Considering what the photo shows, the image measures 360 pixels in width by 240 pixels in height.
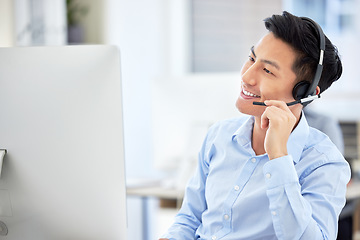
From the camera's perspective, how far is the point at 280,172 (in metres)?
1.15

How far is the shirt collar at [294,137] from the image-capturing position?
49.4 inches

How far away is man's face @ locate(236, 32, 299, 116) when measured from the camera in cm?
125

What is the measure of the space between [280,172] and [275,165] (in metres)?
0.02

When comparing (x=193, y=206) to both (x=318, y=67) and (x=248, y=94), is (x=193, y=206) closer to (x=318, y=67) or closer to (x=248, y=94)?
(x=248, y=94)

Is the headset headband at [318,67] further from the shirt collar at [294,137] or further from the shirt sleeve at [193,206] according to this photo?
the shirt sleeve at [193,206]

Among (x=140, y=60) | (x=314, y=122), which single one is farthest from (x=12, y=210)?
(x=140, y=60)

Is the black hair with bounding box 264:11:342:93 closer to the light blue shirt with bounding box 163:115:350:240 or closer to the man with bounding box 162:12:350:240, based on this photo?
the man with bounding box 162:12:350:240

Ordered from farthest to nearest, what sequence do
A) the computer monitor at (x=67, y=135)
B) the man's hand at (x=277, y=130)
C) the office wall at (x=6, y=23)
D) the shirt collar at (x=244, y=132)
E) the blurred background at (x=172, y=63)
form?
the blurred background at (x=172, y=63)
the office wall at (x=6, y=23)
the shirt collar at (x=244, y=132)
the man's hand at (x=277, y=130)
the computer monitor at (x=67, y=135)

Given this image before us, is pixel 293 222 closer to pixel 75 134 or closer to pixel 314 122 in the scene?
pixel 75 134

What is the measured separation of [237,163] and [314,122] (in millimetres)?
1339

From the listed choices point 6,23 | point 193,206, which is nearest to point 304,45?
point 193,206

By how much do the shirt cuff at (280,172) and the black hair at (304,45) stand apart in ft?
0.75

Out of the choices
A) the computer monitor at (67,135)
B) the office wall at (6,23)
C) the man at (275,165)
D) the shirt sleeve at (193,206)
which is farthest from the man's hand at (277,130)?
the office wall at (6,23)

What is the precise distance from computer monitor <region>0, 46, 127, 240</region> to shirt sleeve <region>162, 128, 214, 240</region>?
0.30 meters
